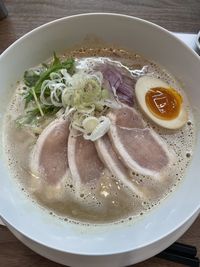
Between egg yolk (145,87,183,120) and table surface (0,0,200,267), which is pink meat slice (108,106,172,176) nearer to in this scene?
egg yolk (145,87,183,120)

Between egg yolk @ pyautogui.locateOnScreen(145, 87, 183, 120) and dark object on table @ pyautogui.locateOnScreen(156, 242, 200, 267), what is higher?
egg yolk @ pyautogui.locateOnScreen(145, 87, 183, 120)

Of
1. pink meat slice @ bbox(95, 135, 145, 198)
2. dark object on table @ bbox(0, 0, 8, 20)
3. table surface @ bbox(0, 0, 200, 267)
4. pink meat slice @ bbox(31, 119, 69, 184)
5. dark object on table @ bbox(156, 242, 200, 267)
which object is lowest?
dark object on table @ bbox(156, 242, 200, 267)

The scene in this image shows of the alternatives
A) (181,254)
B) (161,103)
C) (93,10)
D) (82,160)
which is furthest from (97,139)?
(93,10)

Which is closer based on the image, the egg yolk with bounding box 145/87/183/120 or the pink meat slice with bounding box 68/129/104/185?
the pink meat slice with bounding box 68/129/104/185

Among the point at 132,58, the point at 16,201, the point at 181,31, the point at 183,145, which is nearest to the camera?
the point at 16,201

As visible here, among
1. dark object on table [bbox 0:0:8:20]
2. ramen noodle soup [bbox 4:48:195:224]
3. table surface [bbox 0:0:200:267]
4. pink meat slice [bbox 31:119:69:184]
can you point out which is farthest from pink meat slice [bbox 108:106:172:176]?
dark object on table [bbox 0:0:8:20]

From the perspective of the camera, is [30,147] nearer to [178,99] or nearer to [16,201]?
[16,201]

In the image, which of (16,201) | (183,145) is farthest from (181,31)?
(16,201)
